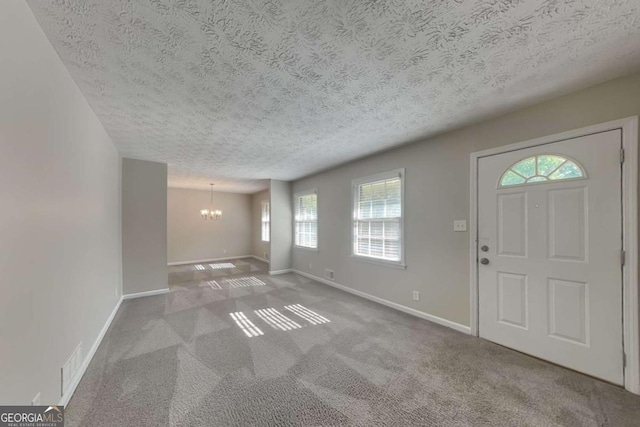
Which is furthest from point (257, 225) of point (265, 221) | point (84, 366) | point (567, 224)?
point (567, 224)

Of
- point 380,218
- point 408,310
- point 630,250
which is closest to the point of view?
point 630,250

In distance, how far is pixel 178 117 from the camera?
2439 millimetres

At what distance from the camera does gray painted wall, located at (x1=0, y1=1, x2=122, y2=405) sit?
1.07 m

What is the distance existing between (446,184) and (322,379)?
8.49ft

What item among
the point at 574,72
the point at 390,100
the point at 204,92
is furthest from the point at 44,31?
the point at 574,72

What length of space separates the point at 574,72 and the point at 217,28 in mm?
2598

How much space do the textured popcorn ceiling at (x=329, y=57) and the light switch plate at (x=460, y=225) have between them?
1154mm

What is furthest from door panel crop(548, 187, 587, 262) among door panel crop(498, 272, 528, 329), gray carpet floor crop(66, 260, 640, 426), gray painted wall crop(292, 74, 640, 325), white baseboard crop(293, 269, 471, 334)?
white baseboard crop(293, 269, 471, 334)

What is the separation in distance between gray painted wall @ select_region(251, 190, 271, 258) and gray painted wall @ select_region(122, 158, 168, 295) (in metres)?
3.67

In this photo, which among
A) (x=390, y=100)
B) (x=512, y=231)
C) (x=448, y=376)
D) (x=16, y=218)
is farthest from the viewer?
(x=512, y=231)

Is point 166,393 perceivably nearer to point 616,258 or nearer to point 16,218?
point 16,218

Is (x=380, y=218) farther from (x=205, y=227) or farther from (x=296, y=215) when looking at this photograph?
(x=205, y=227)

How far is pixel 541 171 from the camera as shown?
7.23ft

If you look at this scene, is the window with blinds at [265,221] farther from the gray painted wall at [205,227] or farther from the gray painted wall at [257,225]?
the gray painted wall at [205,227]
